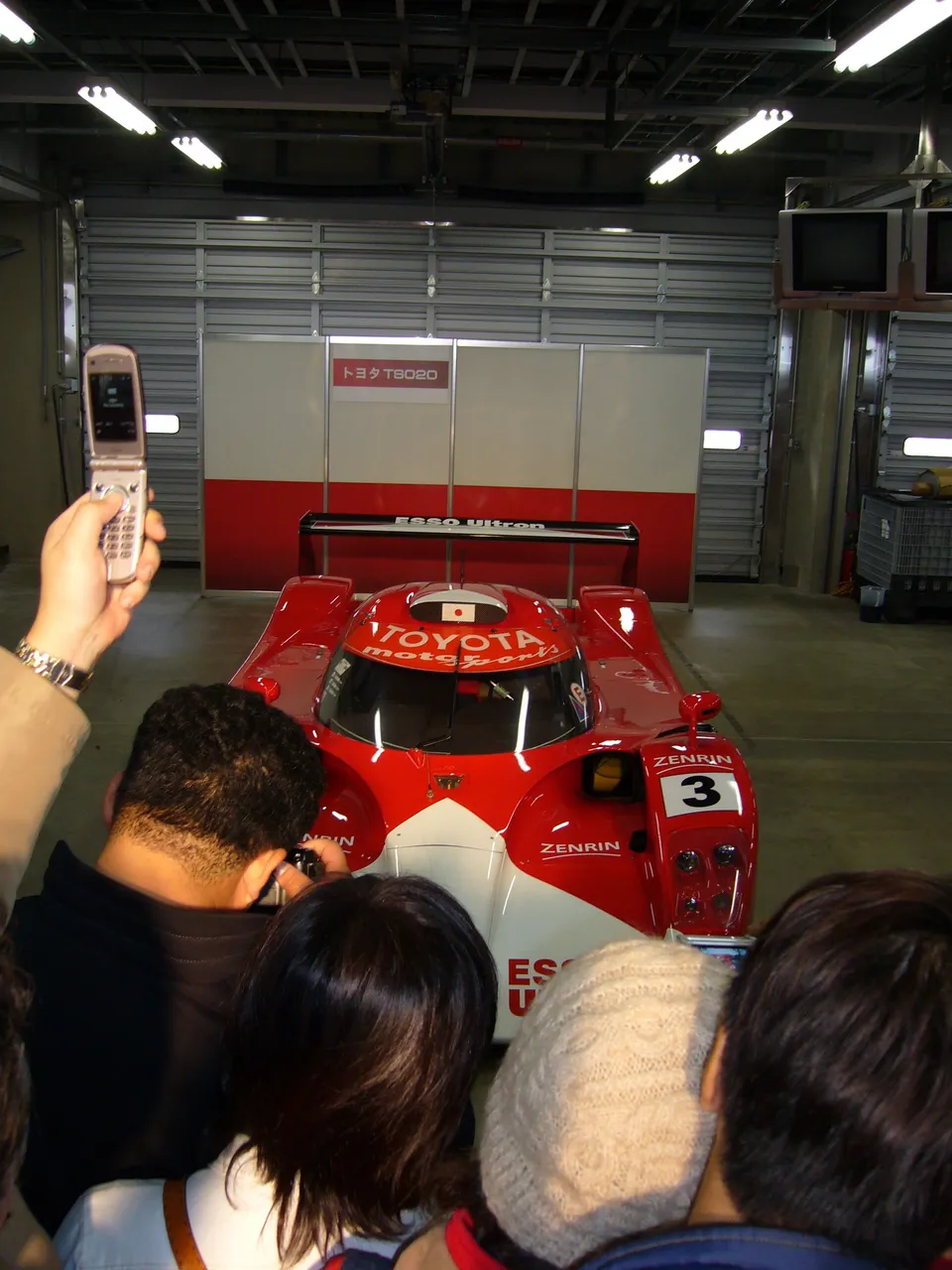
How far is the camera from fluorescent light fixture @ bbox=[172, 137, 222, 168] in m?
10.8

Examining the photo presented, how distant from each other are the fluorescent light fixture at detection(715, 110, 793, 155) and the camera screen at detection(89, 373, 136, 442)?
26.3ft

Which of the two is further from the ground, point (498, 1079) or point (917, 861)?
point (498, 1079)

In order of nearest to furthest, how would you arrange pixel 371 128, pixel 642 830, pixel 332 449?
pixel 642 830 → pixel 332 449 → pixel 371 128

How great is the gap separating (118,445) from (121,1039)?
3.53 ft

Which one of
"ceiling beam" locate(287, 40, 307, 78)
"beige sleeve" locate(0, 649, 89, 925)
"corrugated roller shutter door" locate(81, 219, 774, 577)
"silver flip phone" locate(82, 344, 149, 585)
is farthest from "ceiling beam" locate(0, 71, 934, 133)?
"beige sleeve" locate(0, 649, 89, 925)

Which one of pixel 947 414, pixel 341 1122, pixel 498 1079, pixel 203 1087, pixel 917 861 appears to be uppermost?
pixel 947 414

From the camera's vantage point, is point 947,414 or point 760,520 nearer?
point 947,414

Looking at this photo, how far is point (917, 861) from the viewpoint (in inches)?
213

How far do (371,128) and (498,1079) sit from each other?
13400 mm

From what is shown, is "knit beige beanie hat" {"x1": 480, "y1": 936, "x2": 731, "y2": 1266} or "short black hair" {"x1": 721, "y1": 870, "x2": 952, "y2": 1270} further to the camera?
"knit beige beanie hat" {"x1": 480, "y1": 936, "x2": 731, "y2": 1266}

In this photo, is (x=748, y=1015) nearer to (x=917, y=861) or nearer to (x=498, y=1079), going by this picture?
(x=498, y=1079)

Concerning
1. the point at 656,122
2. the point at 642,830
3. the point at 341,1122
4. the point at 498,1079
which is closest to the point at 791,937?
the point at 498,1079

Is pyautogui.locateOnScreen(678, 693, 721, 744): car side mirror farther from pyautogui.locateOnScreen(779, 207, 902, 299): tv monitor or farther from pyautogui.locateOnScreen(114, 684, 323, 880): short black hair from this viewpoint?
pyautogui.locateOnScreen(779, 207, 902, 299): tv monitor

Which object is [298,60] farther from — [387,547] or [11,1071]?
[11,1071]
